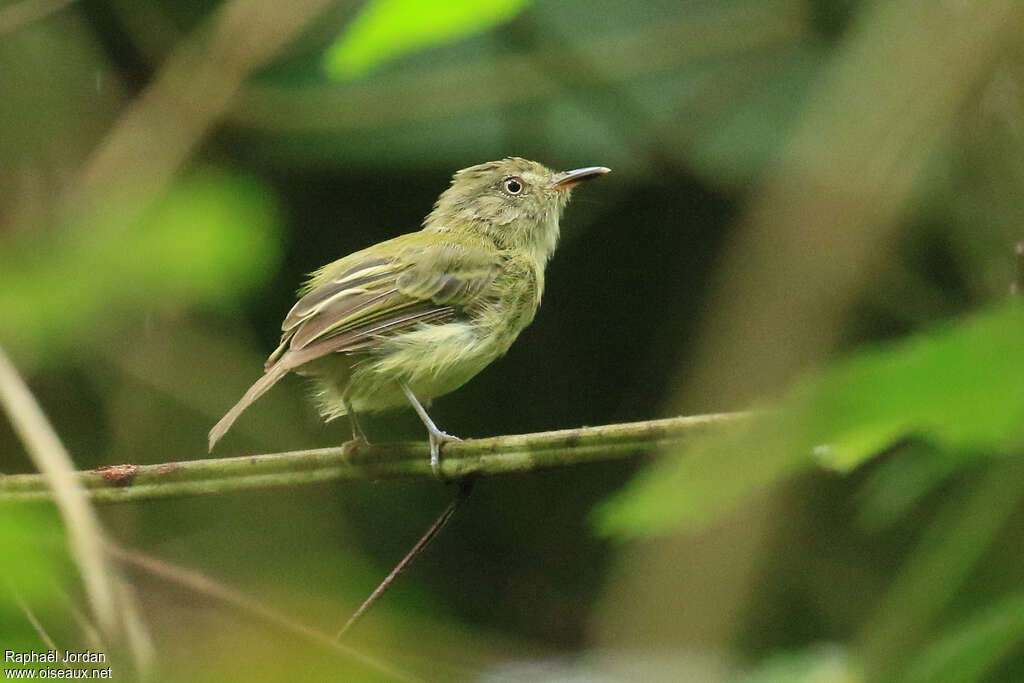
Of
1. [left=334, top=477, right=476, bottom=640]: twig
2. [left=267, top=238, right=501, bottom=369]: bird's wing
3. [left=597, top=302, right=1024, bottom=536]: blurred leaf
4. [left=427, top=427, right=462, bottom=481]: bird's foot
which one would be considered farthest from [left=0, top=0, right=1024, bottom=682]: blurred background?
[left=427, top=427, right=462, bottom=481]: bird's foot

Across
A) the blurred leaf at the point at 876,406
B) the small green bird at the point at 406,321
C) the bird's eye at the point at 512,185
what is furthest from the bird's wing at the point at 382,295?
the blurred leaf at the point at 876,406

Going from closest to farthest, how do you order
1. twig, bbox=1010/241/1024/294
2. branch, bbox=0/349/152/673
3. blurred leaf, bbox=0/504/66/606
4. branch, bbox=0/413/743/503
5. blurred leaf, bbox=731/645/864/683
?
blurred leaf, bbox=0/504/66/606, branch, bbox=0/349/152/673, blurred leaf, bbox=731/645/864/683, twig, bbox=1010/241/1024/294, branch, bbox=0/413/743/503

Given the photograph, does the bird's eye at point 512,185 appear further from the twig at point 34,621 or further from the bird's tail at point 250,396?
the twig at point 34,621

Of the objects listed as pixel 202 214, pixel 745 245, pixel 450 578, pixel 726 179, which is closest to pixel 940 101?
pixel 745 245

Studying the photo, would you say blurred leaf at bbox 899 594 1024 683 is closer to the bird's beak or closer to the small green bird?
the small green bird

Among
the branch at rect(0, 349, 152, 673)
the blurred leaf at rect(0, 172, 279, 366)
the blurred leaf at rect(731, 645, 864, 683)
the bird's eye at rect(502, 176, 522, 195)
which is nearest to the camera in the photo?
the branch at rect(0, 349, 152, 673)

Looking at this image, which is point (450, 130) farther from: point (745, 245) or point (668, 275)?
point (745, 245)

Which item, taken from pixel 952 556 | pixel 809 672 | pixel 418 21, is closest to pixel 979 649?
pixel 952 556
